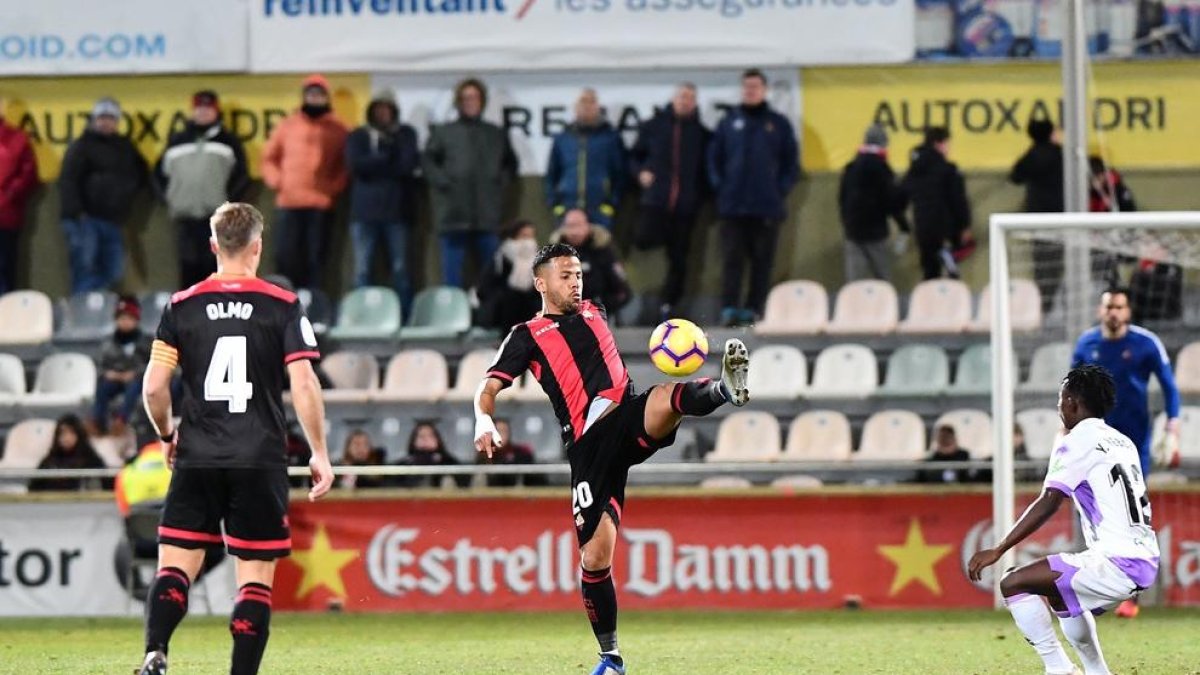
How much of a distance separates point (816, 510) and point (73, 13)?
29.0 ft

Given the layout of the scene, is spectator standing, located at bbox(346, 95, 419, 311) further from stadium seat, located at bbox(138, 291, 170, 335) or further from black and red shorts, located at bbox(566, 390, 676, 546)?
black and red shorts, located at bbox(566, 390, 676, 546)

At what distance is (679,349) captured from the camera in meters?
8.59

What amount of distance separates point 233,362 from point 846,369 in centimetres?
1000

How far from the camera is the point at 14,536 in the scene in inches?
550

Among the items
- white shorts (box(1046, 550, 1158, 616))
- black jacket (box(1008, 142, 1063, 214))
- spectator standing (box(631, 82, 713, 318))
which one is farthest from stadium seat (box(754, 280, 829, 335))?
white shorts (box(1046, 550, 1158, 616))

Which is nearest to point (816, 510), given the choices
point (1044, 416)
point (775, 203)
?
point (1044, 416)

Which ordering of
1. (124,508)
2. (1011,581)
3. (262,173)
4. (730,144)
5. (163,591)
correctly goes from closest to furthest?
(163,591) < (1011,581) < (124,508) < (730,144) < (262,173)

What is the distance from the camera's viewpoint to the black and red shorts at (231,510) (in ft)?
23.3

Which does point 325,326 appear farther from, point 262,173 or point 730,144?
point 730,144

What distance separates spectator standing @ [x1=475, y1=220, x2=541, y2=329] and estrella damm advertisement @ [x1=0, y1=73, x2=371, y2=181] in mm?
2822

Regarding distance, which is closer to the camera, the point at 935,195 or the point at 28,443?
the point at 28,443

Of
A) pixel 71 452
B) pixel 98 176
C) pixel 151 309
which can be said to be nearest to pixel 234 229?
pixel 71 452

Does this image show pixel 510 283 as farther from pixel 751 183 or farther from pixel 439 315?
pixel 751 183

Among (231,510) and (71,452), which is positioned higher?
(231,510)
